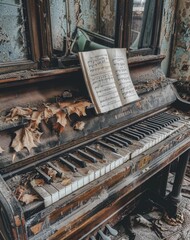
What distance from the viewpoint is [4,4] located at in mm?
1321

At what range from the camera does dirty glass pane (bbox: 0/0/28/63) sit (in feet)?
4.00

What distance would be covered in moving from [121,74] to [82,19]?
1.24 m

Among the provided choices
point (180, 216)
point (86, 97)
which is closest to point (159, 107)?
point (86, 97)

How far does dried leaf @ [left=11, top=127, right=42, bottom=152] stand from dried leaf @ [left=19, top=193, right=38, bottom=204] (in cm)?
24

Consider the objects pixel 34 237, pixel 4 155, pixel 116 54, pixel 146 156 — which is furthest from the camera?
pixel 116 54

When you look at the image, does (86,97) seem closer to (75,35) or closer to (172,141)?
(172,141)

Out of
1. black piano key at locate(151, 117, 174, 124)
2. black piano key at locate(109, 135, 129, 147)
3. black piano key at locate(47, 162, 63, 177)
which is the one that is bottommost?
black piano key at locate(151, 117, 174, 124)

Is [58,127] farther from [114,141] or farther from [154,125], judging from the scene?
[154,125]

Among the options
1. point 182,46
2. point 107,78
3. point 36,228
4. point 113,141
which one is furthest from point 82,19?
point 36,228

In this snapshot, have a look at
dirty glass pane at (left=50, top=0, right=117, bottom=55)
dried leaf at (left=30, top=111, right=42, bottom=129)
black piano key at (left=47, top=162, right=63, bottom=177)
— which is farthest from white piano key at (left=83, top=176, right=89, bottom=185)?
dirty glass pane at (left=50, top=0, right=117, bottom=55)

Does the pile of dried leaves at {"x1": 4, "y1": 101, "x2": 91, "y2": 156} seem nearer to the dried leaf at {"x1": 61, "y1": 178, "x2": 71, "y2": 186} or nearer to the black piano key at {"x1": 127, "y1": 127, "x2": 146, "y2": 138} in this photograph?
the dried leaf at {"x1": 61, "y1": 178, "x2": 71, "y2": 186}

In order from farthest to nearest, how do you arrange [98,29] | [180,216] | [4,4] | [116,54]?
[98,29], [180,216], [116,54], [4,4]

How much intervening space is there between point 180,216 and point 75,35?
204cm

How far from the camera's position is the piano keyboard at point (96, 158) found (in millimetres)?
1038
